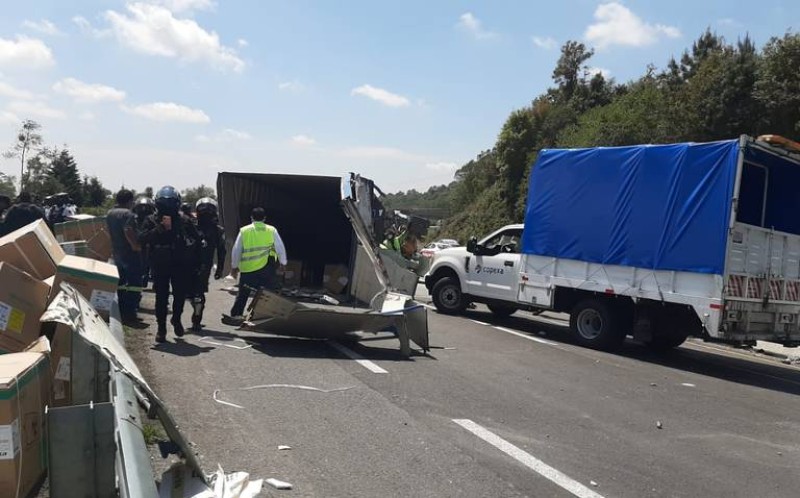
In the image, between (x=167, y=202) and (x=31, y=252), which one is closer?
(x=31, y=252)

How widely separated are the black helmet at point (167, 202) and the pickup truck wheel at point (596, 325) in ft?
20.9

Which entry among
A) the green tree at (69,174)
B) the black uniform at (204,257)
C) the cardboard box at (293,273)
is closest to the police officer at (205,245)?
the black uniform at (204,257)

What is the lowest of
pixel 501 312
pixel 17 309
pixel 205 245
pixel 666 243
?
pixel 501 312

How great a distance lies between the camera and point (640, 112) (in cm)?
3650

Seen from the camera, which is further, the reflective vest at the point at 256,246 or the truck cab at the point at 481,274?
the truck cab at the point at 481,274

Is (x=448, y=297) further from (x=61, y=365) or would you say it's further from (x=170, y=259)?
(x=61, y=365)

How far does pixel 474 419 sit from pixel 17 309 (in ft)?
→ 12.2

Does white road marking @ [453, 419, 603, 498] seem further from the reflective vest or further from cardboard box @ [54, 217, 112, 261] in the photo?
cardboard box @ [54, 217, 112, 261]

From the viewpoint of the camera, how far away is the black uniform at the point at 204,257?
9109mm

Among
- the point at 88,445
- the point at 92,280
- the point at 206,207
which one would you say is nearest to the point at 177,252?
→ the point at 206,207

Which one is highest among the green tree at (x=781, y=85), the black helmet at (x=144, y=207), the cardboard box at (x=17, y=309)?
the green tree at (x=781, y=85)

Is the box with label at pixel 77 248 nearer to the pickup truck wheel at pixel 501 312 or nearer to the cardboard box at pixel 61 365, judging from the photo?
the cardboard box at pixel 61 365

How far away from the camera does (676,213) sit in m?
9.55

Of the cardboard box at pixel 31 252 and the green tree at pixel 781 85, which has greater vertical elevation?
the green tree at pixel 781 85
